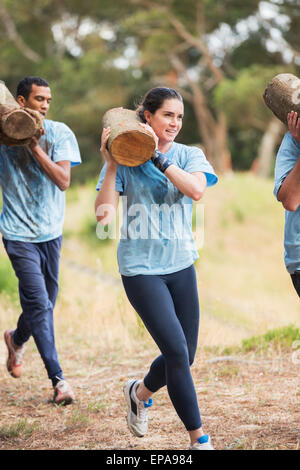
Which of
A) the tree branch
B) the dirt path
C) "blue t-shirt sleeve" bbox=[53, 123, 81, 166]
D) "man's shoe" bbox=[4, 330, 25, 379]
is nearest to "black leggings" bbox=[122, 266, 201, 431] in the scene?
the dirt path

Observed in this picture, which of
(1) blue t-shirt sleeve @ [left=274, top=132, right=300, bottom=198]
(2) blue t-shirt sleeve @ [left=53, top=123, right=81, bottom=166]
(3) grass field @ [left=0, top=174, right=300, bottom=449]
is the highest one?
(1) blue t-shirt sleeve @ [left=274, top=132, right=300, bottom=198]

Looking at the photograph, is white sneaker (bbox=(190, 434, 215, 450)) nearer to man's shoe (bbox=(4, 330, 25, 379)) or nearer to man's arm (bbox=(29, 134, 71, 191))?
man's arm (bbox=(29, 134, 71, 191))

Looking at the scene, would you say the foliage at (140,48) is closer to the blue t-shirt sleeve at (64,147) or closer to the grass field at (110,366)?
the grass field at (110,366)

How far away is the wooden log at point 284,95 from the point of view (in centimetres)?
345

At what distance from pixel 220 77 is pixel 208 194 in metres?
7.47

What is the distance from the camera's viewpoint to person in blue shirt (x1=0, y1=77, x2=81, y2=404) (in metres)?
Answer: 4.74

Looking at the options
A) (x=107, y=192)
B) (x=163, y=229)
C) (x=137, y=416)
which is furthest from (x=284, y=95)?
A: (x=137, y=416)

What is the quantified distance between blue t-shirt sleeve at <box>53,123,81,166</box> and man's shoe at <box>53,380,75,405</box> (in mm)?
1534

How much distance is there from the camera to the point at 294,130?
334 cm

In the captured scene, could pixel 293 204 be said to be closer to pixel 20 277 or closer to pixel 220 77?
pixel 20 277

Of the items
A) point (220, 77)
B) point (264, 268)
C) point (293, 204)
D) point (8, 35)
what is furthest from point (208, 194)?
point (293, 204)

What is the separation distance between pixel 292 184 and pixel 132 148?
805 mm

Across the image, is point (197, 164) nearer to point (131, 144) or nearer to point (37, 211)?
point (131, 144)

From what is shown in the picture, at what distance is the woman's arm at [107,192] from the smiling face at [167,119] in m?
0.27
